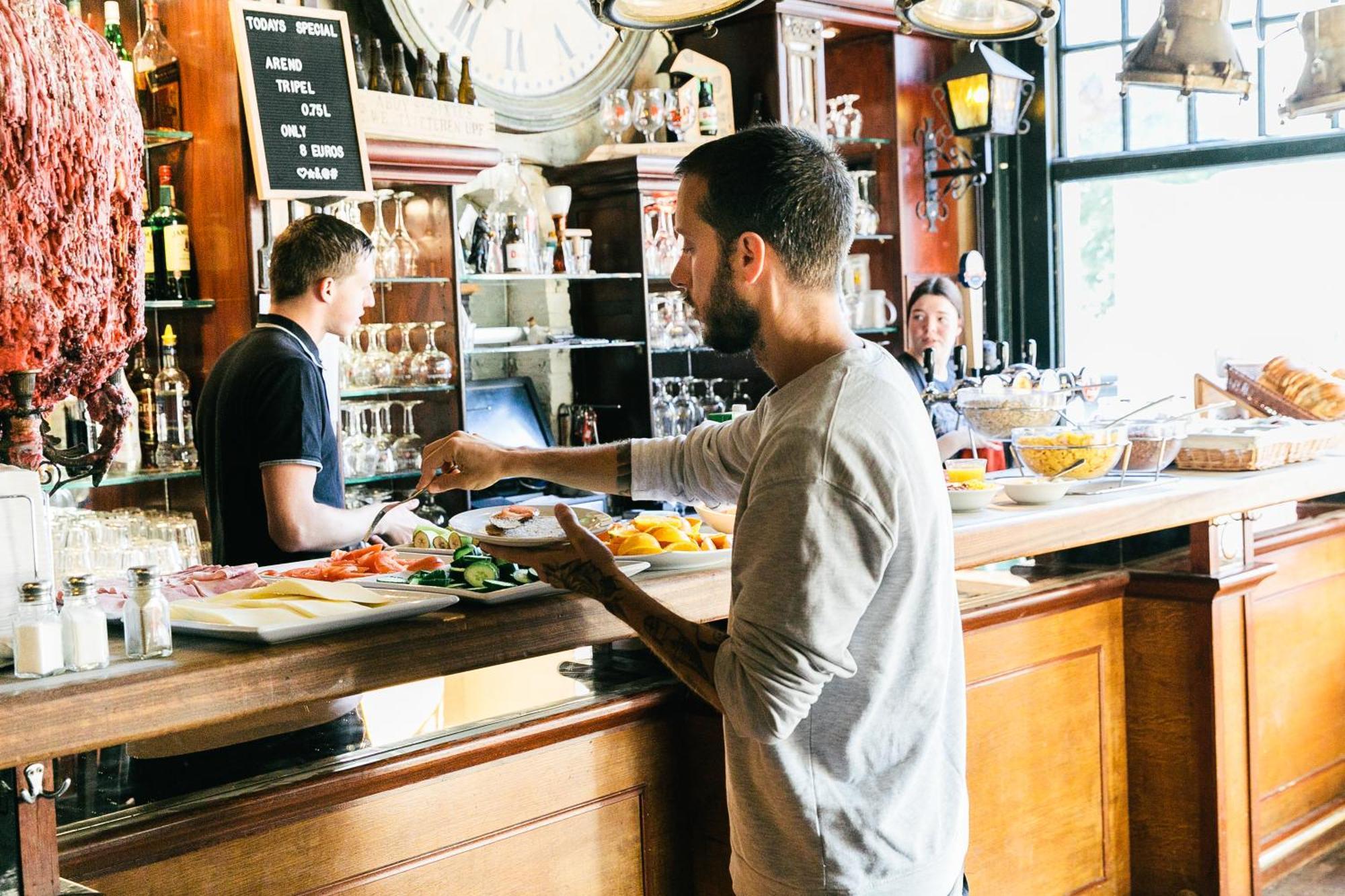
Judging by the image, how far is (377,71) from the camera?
451 centimetres

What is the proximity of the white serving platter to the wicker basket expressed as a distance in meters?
2.32

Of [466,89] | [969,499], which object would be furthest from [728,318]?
[466,89]

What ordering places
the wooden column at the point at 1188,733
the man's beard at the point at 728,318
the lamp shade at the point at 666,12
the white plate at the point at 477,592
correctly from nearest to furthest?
1. the man's beard at the point at 728,318
2. the white plate at the point at 477,592
3. the lamp shade at the point at 666,12
4. the wooden column at the point at 1188,733

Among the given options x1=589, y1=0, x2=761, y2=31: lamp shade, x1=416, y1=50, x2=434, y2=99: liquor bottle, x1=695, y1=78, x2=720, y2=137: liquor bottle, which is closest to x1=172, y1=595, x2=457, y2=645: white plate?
x1=589, y1=0, x2=761, y2=31: lamp shade

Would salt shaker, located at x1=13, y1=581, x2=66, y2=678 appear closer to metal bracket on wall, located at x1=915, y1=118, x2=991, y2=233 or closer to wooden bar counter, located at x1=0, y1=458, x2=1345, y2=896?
wooden bar counter, located at x1=0, y1=458, x2=1345, y2=896

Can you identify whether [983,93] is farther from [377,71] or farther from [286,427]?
[286,427]

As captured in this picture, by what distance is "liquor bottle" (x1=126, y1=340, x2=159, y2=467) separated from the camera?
12.9 feet

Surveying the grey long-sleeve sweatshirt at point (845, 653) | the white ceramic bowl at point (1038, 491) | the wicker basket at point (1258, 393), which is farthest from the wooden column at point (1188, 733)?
the grey long-sleeve sweatshirt at point (845, 653)

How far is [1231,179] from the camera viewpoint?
6.43m

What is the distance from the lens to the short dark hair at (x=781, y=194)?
5.28ft

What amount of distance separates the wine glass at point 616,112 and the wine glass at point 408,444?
1373 millimetres

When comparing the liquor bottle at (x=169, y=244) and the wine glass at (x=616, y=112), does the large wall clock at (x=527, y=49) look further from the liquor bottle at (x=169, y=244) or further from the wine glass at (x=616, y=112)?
the liquor bottle at (x=169, y=244)

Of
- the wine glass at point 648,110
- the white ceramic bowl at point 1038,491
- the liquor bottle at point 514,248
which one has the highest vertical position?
the wine glass at point 648,110

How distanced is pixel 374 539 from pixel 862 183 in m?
3.56
